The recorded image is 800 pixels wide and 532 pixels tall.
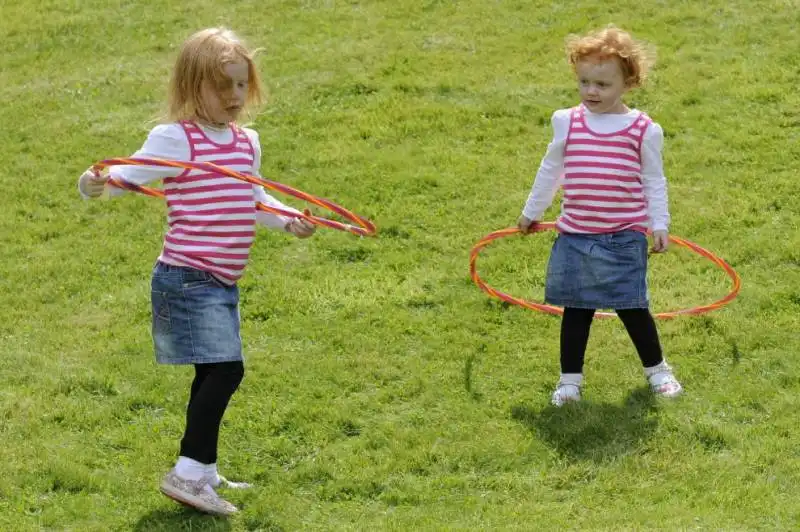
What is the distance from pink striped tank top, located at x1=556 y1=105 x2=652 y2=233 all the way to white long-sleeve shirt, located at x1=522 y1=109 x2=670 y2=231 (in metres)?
0.03

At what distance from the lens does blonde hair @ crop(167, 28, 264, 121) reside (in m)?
5.09

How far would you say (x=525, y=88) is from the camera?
33.7 feet

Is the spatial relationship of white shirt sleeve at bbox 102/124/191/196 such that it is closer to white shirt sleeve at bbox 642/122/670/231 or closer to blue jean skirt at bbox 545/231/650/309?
blue jean skirt at bbox 545/231/650/309

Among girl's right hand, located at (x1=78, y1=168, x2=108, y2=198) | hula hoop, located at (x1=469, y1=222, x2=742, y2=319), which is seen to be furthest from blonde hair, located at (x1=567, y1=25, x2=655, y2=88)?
girl's right hand, located at (x1=78, y1=168, x2=108, y2=198)

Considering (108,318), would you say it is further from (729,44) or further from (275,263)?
(729,44)

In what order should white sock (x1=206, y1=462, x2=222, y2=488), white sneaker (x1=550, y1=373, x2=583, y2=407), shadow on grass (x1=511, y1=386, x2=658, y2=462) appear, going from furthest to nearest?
white sneaker (x1=550, y1=373, x2=583, y2=407)
shadow on grass (x1=511, y1=386, x2=658, y2=462)
white sock (x1=206, y1=462, x2=222, y2=488)

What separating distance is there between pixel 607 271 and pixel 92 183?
2.42 metres

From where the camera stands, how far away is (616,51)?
5.82 meters

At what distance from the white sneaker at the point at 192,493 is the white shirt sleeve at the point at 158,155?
1.19 m

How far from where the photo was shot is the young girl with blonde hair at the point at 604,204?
5.90 m

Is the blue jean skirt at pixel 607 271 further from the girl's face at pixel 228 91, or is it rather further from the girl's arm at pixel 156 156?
the girl's arm at pixel 156 156

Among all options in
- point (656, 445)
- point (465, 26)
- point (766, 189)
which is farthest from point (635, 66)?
point (465, 26)

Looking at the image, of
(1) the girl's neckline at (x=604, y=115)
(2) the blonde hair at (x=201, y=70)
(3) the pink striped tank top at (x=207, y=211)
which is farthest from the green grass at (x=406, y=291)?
(2) the blonde hair at (x=201, y=70)

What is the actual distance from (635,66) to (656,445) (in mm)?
1748
